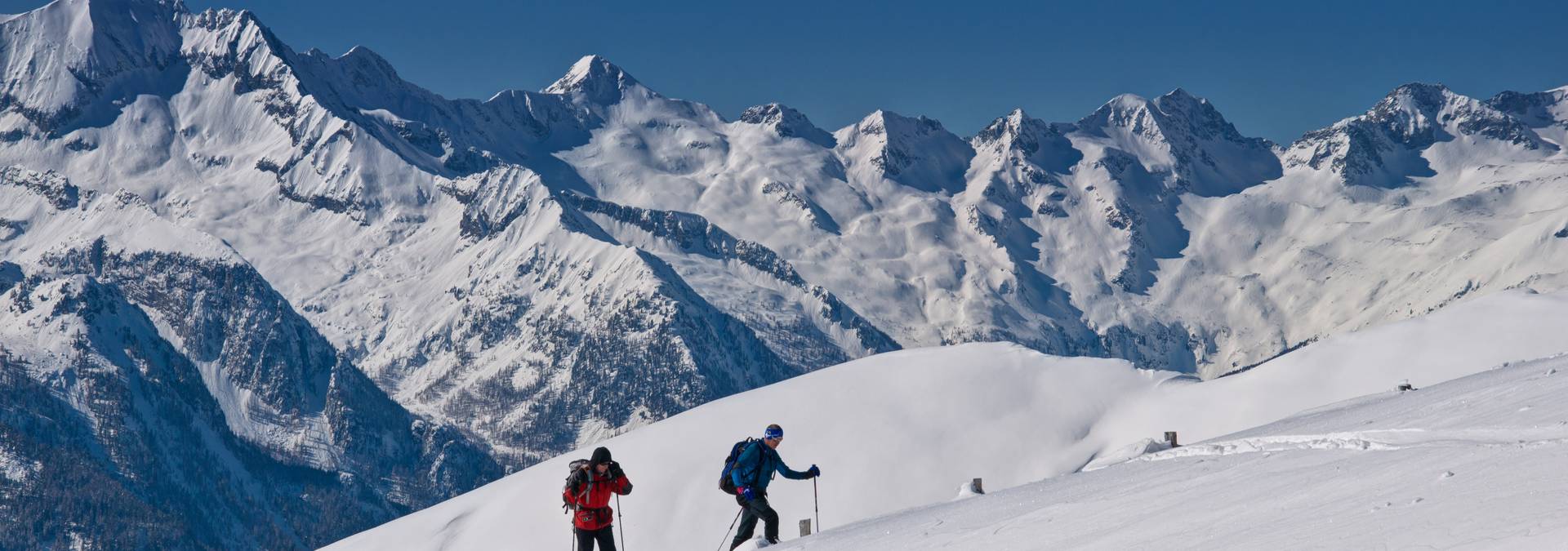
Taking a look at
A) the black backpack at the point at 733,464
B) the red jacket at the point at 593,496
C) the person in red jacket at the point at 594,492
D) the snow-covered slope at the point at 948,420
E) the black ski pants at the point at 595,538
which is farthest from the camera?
the snow-covered slope at the point at 948,420

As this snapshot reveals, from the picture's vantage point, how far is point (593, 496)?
96.8 ft

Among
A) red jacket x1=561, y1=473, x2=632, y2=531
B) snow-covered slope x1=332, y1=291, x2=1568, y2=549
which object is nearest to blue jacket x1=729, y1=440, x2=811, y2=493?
red jacket x1=561, y1=473, x2=632, y2=531

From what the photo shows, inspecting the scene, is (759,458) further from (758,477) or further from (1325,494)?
(1325,494)

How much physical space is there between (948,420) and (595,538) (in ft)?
158

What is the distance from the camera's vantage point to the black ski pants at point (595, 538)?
97.7ft

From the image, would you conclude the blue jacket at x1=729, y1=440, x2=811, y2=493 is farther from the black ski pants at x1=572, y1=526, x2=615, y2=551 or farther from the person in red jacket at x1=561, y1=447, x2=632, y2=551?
the black ski pants at x1=572, y1=526, x2=615, y2=551

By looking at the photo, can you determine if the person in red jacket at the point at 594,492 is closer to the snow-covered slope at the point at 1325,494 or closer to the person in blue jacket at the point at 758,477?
the person in blue jacket at the point at 758,477

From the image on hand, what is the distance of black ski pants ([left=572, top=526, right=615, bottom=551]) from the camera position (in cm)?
2978

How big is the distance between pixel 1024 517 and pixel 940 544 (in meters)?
1.99

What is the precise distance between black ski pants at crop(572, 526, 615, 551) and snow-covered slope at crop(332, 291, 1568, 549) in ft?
124

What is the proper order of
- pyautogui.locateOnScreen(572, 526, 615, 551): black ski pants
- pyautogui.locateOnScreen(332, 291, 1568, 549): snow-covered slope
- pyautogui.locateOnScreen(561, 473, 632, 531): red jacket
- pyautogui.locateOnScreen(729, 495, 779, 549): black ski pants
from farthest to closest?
pyautogui.locateOnScreen(332, 291, 1568, 549): snow-covered slope < pyautogui.locateOnScreen(729, 495, 779, 549): black ski pants < pyautogui.locateOnScreen(572, 526, 615, 551): black ski pants < pyautogui.locateOnScreen(561, 473, 632, 531): red jacket

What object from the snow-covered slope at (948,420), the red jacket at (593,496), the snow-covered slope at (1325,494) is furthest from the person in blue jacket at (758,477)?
the snow-covered slope at (948,420)

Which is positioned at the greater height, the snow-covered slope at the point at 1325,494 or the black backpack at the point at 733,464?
the black backpack at the point at 733,464

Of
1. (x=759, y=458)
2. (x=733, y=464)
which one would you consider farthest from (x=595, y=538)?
(x=759, y=458)
